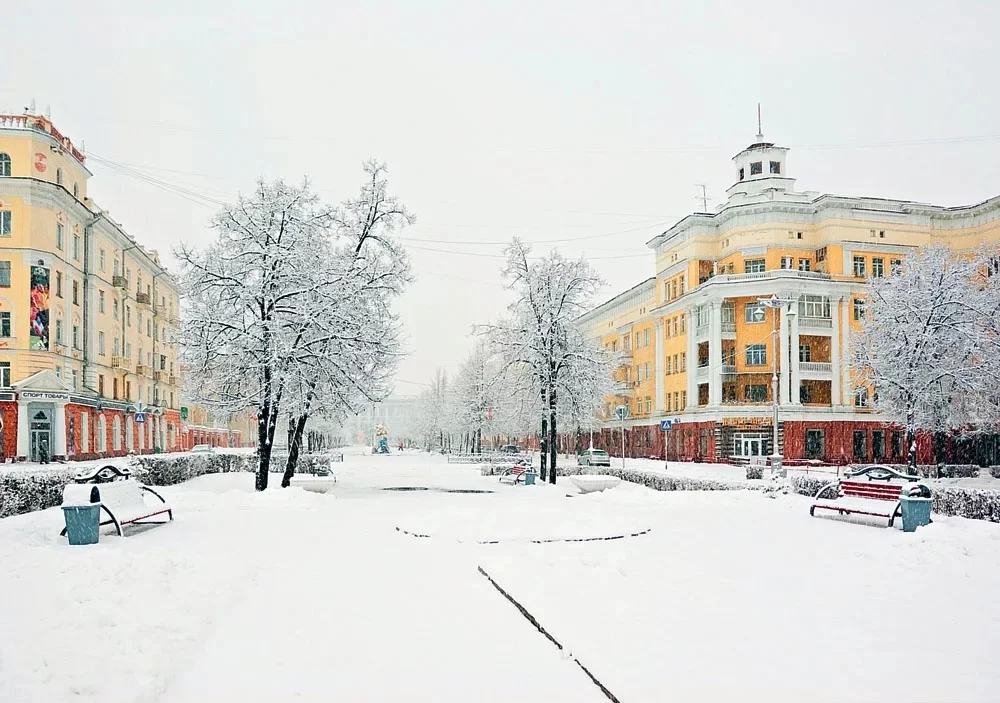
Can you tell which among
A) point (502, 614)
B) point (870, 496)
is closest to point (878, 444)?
point (870, 496)

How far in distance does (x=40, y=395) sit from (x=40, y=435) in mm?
2600

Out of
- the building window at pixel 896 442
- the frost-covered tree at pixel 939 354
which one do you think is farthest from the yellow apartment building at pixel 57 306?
the building window at pixel 896 442

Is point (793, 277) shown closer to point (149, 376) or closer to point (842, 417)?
point (842, 417)

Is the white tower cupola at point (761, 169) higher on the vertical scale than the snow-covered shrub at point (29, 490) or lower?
higher

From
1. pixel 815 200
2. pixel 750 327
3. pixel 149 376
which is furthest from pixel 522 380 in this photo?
pixel 149 376

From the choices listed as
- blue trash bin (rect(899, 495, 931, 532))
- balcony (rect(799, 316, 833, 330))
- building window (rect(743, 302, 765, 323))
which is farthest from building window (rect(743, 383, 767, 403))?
blue trash bin (rect(899, 495, 931, 532))

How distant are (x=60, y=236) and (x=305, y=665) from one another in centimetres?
4491

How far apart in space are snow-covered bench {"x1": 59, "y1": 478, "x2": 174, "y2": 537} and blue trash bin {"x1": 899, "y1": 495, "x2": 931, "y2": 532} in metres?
13.3

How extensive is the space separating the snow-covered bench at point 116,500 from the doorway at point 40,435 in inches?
1196

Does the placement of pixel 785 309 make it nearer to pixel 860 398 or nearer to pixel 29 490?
pixel 860 398

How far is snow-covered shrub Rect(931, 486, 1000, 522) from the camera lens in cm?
1692

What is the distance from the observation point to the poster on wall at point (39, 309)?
139 feet

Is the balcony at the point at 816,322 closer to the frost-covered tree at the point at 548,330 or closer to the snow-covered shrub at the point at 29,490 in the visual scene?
the frost-covered tree at the point at 548,330

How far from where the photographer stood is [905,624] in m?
8.29
